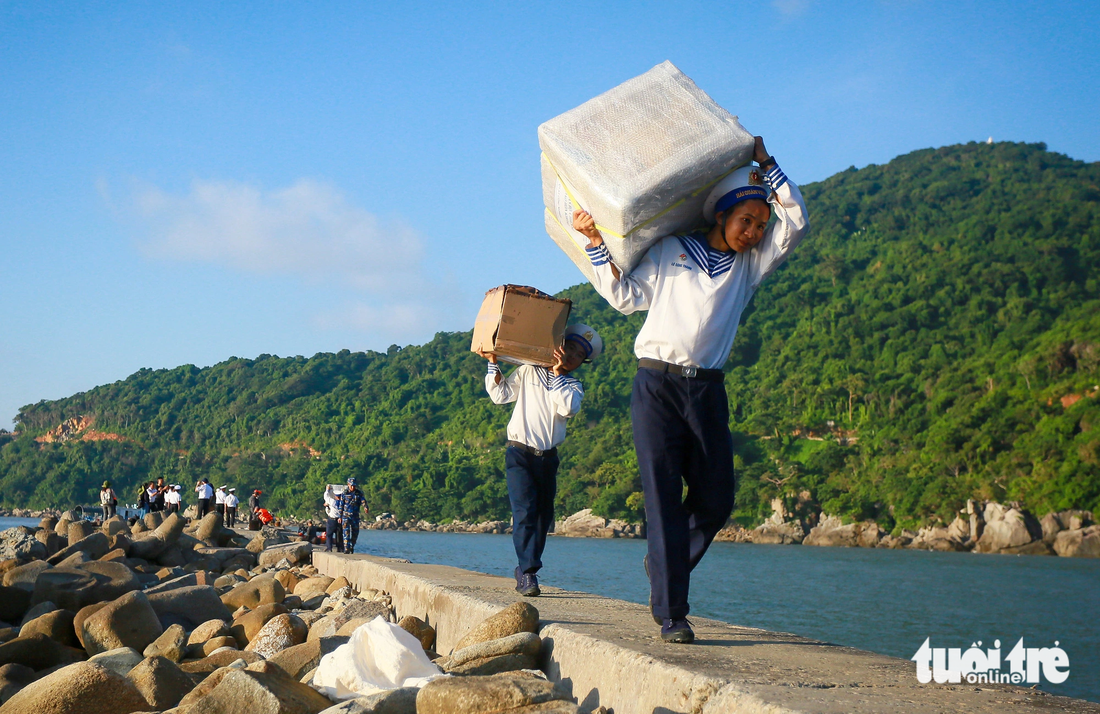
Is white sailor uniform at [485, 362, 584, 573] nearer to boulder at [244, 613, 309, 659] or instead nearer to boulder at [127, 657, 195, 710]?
boulder at [244, 613, 309, 659]

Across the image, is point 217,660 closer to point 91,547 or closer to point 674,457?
point 674,457

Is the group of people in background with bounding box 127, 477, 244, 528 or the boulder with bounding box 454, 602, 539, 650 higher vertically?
the group of people in background with bounding box 127, 477, 244, 528

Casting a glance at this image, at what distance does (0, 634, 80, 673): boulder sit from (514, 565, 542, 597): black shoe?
3.11m

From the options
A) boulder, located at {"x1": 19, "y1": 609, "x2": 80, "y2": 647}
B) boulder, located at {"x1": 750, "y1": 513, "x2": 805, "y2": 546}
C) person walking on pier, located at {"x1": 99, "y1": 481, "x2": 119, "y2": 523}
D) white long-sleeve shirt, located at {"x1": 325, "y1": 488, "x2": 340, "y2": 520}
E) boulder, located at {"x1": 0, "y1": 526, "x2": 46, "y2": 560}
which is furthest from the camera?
boulder, located at {"x1": 750, "y1": 513, "x2": 805, "y2": 546}

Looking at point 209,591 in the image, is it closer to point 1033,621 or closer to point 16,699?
point 16,699

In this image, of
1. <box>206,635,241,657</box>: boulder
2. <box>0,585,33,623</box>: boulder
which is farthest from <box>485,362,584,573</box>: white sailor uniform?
<box>0,585,33,623</box>: boulder

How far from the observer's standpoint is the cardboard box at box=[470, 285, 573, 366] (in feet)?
17.8

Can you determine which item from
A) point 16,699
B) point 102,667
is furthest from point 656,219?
point 16,699

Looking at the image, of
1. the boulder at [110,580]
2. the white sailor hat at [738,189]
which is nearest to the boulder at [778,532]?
the boulder at [110,580]

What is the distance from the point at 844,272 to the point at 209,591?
108898 millimetres

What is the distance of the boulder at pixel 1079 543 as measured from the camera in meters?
52.9

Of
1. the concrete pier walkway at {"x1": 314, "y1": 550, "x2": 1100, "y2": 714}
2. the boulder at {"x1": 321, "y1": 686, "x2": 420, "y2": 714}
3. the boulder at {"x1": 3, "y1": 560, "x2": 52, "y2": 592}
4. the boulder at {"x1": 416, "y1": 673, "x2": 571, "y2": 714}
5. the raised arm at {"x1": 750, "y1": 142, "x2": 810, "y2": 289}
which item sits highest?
the raised arm at {"x1": 750, "y1": 142, "x2": 810, "y2": 289}

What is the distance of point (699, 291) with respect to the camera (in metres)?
3.68

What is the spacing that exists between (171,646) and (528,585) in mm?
2260
